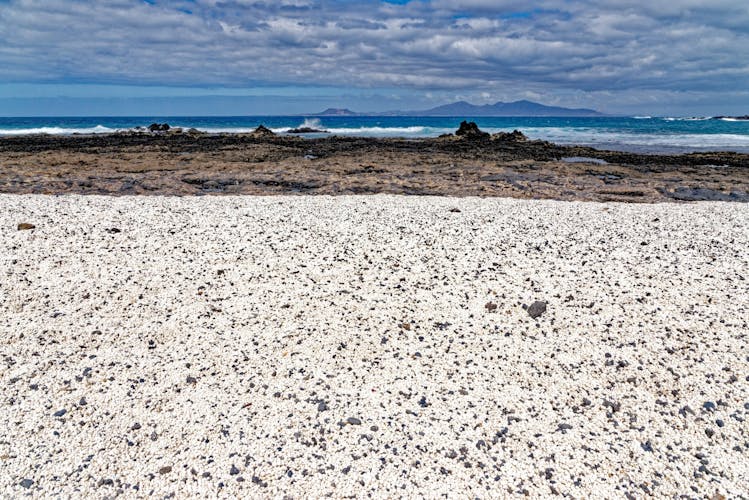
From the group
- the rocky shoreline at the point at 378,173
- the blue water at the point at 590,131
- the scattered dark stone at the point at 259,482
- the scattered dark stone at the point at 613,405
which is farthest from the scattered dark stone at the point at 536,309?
the blue water at the point at 590,131

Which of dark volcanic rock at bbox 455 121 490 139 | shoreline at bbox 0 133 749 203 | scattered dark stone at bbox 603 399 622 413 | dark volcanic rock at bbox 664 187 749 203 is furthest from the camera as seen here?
dark volcanic rock at bbox 455 121 490 139

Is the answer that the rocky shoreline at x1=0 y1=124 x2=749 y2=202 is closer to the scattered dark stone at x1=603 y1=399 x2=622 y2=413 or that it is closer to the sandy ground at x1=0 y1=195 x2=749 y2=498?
the sandy ground at x1=0 y1=195 x2=749 y2=498

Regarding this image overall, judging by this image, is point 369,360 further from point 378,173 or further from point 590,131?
point 590,131

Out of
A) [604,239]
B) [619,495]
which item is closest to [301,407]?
[619,495]

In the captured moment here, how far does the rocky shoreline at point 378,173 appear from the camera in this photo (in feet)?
45.4

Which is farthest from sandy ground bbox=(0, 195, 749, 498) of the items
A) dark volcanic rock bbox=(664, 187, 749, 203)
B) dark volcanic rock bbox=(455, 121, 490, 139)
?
dark volcanic rock bbox=(455, 121, 490, 139)

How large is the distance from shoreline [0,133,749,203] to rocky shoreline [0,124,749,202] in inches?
1.0

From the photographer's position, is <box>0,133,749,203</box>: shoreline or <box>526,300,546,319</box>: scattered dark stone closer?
<box>526,300,546,319</box>: scattered dark stone

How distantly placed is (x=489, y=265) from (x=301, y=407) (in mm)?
3490

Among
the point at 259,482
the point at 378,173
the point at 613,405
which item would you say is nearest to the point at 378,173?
the point at 378,173

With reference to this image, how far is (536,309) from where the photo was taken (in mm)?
6090

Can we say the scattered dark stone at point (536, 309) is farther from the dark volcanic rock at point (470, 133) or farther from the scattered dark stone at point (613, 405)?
the dark volcanic rock at point (470, 133)

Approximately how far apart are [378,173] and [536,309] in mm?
11526

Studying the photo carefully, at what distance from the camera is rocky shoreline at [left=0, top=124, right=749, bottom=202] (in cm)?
1385
